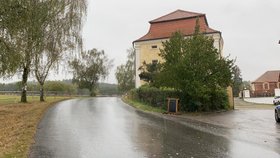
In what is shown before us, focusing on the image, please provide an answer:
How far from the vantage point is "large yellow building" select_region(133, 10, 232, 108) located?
41.7m

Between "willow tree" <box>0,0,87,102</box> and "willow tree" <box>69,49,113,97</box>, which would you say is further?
"willow tree" <box>69,49,113,97</box>

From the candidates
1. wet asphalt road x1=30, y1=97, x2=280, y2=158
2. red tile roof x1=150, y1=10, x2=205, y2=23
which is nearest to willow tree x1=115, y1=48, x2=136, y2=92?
red tile roof x1=150, y1=10, x2=205, y2=23

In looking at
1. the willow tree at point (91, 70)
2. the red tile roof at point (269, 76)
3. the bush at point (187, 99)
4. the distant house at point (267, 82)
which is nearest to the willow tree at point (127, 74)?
the willow tree at point (91, 70)

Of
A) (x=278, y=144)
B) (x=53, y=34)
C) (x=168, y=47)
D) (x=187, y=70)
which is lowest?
(x=278, y=144)

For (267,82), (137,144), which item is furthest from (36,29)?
(267,82)

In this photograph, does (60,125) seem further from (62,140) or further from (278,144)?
(278,144)

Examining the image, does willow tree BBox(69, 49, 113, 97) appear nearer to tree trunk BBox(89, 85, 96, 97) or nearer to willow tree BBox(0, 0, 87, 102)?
tree trunk BBox(89, 85, 96, 97)

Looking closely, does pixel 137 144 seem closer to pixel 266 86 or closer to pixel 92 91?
pixel 92 91

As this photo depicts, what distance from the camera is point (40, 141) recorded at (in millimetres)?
11508

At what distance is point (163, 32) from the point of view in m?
43.4

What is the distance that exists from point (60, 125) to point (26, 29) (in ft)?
23.1

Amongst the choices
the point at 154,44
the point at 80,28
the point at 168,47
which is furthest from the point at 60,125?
the point at 154,44

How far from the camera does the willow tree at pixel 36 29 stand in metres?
18.7

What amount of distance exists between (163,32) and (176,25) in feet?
6.12
